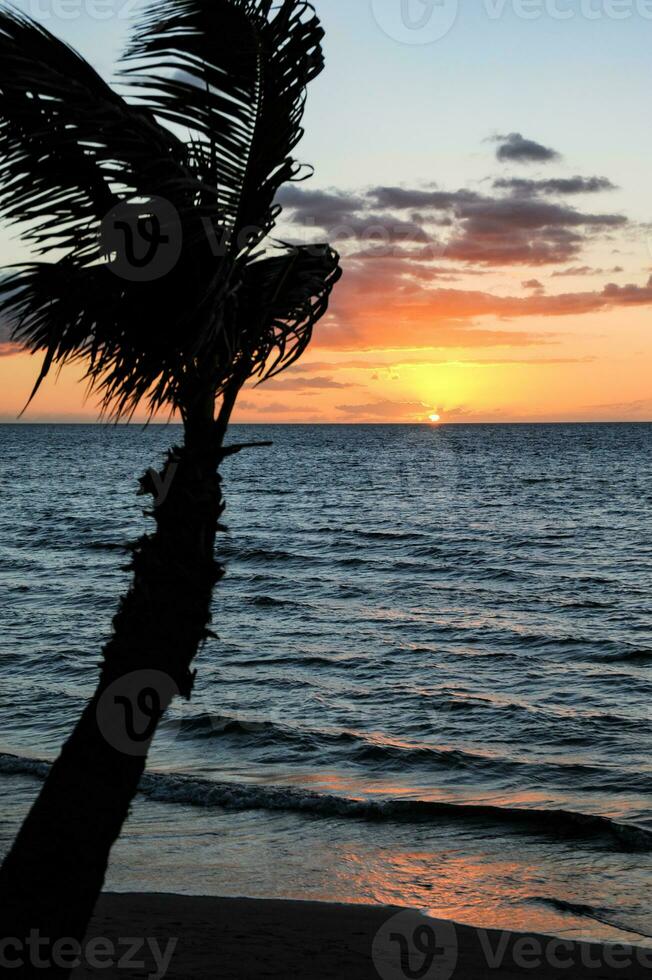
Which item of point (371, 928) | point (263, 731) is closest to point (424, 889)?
point (371, 928)

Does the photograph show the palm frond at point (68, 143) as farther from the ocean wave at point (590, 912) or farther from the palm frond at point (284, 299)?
the ocean wave at point (590, 912)

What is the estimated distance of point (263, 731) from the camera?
15.3m

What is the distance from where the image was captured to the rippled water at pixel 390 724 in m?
10.2

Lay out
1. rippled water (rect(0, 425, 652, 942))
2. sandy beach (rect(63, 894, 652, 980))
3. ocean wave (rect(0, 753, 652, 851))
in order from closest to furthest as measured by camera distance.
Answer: sandy beach (rect(63, 894, 652, 980))
rippled water (rect(0, 425, 652, 942))
ocean wave (rect(0, 753, 652, 851))

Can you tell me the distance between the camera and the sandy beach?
769cm

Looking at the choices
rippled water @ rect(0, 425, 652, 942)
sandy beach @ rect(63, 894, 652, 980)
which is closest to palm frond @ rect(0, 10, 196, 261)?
sandy beach @ rect(63, 894, 652, 980)

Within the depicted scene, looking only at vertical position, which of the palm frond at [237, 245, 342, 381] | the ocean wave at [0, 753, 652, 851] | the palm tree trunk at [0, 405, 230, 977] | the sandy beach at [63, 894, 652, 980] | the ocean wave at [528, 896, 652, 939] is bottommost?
the ocean wave at [0, 753, 652, 851]

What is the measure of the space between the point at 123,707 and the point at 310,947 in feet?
15.9

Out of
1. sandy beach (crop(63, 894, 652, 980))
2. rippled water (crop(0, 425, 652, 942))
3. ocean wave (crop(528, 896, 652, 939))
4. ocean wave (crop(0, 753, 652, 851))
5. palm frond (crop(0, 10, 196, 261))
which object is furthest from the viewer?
ocean wave (crop(0, 753, 652, 851))

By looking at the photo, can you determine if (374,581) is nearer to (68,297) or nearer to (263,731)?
(263,731)

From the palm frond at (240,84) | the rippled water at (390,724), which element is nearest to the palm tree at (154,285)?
the palm frond at (240,84)

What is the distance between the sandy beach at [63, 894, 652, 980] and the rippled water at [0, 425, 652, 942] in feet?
1.50

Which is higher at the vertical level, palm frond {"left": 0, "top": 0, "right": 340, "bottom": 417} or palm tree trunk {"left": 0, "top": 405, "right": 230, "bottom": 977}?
palm frond {"left": 0, "top": 0, "right": 340, "bottom": 417}

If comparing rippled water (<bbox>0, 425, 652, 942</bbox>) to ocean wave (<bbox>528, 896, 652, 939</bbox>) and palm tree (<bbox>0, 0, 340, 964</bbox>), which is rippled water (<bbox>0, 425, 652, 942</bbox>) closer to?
ocean wave (<bbox>528, 896, 652, 939</bbox>)
